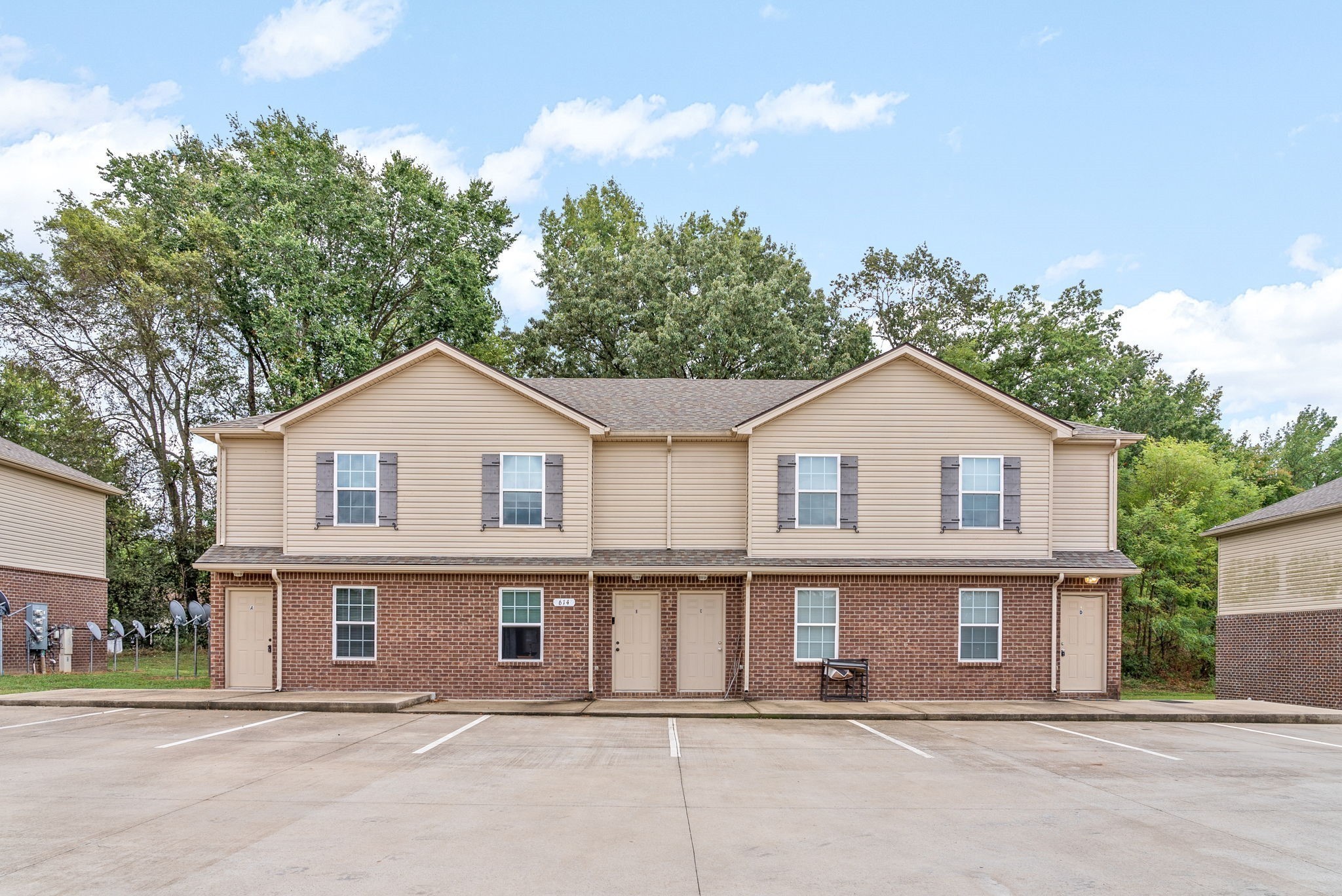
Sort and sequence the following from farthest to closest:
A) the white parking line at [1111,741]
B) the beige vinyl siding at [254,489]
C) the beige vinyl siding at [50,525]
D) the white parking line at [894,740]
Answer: the beige vinyl siding at [50,525]
the beige vinyl siding at [254,489]
the white parking line at [1111,741]
the white parking line at [894,740]

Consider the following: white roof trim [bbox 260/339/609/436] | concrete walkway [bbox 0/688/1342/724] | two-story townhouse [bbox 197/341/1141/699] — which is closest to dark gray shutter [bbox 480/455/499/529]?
two-story townhouse [bbox 197/341/1141/699]

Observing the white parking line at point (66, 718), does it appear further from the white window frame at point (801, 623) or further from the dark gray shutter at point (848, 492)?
the dark gray shutter at point (848, 492)

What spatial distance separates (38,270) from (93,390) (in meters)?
4.42

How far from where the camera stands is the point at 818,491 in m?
20.2

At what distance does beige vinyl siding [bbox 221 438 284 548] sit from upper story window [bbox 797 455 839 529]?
10.3 metres

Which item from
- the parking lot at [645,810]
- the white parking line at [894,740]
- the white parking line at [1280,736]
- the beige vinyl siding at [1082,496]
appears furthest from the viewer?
the beige vinyl siding at [1082,496]

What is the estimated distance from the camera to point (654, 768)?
39.8ft

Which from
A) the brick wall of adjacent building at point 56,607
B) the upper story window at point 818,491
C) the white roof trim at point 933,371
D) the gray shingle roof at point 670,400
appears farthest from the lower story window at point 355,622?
the brick wall of adjacent building at point 56,607

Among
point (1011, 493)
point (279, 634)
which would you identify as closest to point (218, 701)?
point (279, 634)

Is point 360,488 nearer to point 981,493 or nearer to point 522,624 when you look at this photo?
point 522,624

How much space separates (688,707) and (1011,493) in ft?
25.1

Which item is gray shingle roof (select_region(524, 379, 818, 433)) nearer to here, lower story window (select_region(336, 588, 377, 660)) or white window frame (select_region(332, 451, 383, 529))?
white window frame (select_region(332, 451, 383, 529))

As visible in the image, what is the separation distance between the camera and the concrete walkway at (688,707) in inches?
677

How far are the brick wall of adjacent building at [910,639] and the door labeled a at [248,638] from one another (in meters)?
9.51
